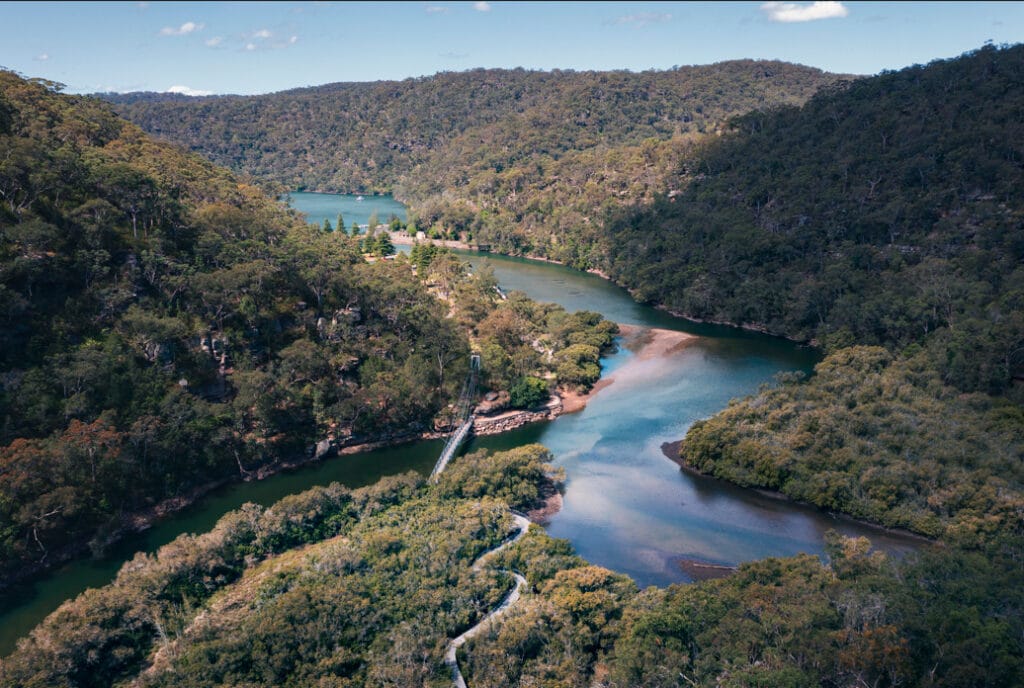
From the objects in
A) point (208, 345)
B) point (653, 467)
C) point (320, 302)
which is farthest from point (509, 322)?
point (208, 345)

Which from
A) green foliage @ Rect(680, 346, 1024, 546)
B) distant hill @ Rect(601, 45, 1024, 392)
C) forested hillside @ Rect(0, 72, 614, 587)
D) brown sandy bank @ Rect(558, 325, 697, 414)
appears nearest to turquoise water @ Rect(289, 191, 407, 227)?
distant hill @ Rect(601, 45, 1024, 392)

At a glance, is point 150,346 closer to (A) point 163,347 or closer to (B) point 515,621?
(A) point 163,347

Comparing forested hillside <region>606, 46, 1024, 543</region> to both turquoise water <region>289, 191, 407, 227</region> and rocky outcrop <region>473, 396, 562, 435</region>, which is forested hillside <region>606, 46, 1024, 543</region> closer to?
rocky outcrop <region>473, 396, 562, 435</region>

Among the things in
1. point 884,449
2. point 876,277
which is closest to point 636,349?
→ point 876,277

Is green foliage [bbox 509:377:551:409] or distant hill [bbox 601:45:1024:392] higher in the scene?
distant hill [bbox 601:45:1024:392]

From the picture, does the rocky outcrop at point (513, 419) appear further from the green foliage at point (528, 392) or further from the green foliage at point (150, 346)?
the green foliage at point (150, 346)
